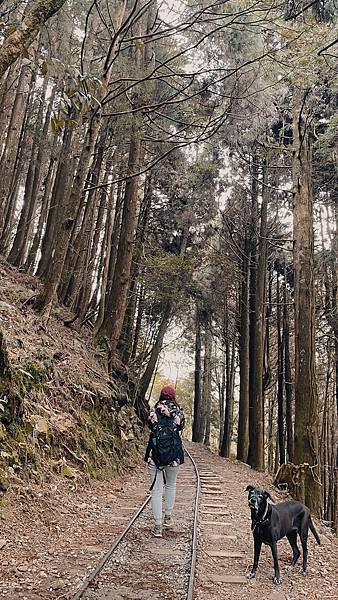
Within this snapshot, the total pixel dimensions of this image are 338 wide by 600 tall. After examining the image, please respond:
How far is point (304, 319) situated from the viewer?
9.88 metres

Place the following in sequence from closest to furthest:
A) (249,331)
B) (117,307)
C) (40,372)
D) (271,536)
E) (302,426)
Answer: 1. (271,536)
2. (40,372)
3. (302,426)
4. (117,307)
5. (249,331)

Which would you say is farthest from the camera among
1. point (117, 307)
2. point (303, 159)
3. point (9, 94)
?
point (117, 307)

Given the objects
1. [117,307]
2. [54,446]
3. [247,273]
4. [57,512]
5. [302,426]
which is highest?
[247,273]

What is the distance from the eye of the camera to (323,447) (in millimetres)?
22094

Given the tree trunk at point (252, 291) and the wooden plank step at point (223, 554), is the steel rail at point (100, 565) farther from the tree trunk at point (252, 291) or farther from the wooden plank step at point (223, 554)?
the tree trunk at point (252, 291)

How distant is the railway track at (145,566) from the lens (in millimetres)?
4339

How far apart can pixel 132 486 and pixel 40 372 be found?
2936 mm

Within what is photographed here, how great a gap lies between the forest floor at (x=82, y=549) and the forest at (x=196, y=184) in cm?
131

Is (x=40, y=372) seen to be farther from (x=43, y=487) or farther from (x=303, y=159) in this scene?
(x=303, y=159)

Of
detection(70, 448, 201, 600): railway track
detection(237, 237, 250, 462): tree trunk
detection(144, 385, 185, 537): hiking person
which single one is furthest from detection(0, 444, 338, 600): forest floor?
detection(237, 237, 250, 462): tree trunk

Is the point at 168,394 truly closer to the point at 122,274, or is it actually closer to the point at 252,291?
the point at 122,274

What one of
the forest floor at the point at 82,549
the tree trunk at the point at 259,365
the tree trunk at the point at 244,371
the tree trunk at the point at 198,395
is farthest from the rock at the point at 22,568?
the tree trunk at the point at 198,395

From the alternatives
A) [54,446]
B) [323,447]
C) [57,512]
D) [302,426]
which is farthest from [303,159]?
[323,447]

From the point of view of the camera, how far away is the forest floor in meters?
4.57
